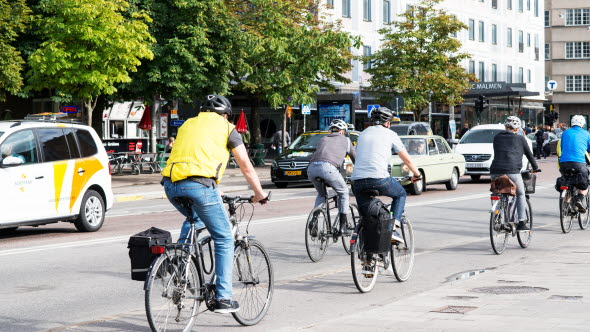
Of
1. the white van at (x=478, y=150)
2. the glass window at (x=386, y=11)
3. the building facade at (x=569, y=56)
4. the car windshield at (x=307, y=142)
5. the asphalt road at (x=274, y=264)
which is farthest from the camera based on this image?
the building facade at (x=569, y=56)

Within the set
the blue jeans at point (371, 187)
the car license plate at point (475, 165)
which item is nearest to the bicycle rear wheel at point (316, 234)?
the blue jeans at point (371, 187)

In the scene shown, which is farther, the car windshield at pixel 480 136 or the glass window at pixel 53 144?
the car windshield at pixel 480 136

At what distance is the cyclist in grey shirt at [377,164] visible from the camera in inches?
371

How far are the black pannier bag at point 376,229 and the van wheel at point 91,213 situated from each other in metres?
7.37

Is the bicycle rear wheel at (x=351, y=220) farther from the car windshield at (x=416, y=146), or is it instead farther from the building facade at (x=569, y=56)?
the building facade at (x=569, y=56)

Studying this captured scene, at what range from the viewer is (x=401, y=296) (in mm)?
9086

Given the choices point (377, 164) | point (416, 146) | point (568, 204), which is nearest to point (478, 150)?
point (416, 146)

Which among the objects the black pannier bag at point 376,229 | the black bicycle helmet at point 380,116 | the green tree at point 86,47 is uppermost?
the green tree at point 86,47

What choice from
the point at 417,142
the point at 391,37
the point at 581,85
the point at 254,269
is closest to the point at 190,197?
the point at 254,269

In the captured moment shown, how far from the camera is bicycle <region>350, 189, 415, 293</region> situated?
919cm

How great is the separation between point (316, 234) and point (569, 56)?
90136mm

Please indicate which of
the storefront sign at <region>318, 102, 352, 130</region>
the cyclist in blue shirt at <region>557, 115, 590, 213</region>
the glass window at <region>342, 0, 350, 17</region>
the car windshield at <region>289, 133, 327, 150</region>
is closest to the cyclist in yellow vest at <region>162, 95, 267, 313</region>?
the cyclist in blue shirt at <region>557, 115, 590, 213</region>

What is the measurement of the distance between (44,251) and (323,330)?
6.78m

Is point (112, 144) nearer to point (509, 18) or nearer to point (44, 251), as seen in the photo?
point (44, 251)
